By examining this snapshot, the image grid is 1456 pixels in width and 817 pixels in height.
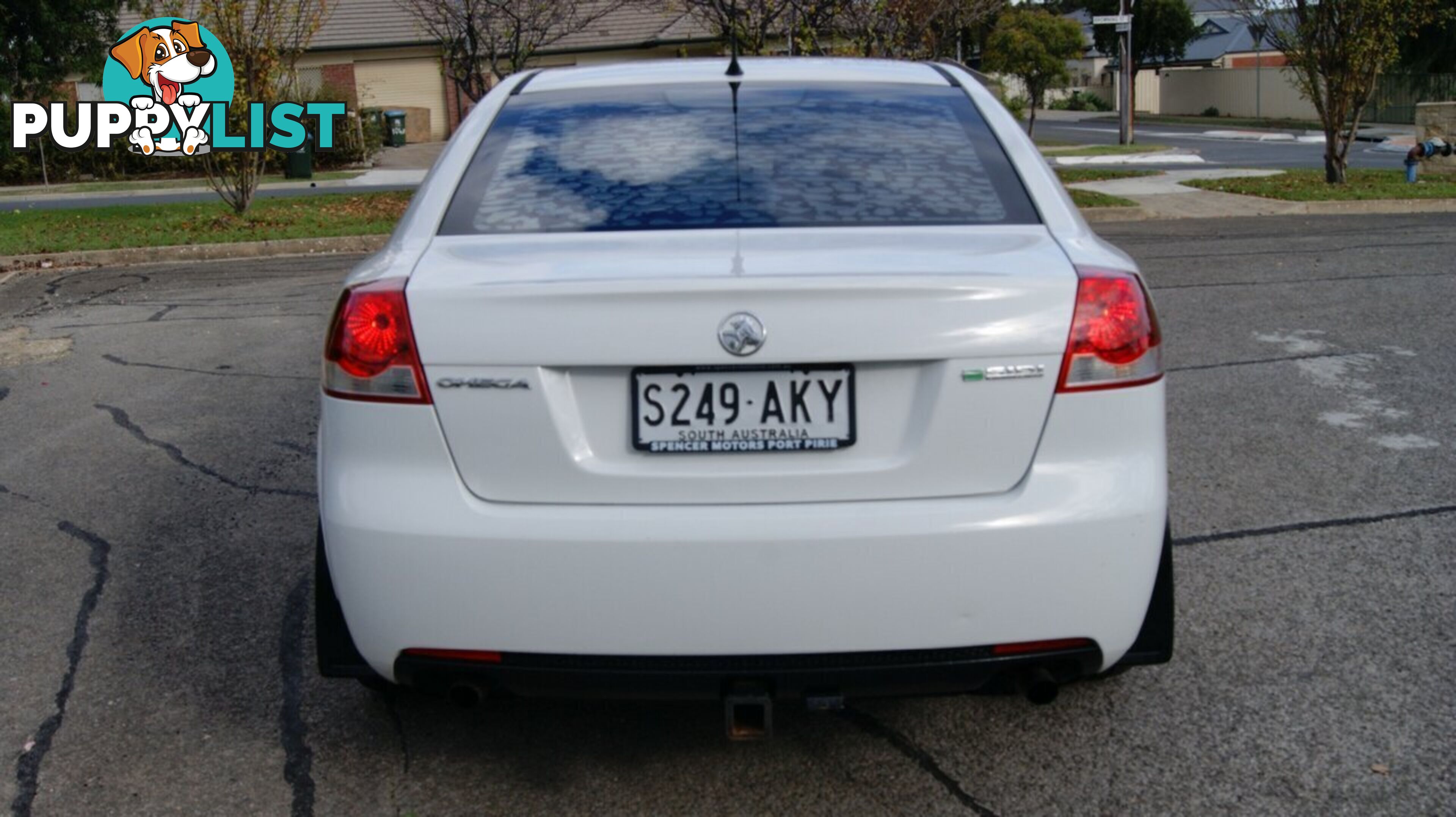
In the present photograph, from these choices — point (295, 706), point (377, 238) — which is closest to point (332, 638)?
point (295, 706)

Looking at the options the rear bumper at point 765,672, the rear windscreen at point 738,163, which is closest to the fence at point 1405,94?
the rear windscreen at point 738,163

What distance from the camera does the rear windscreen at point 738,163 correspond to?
3.33 meters

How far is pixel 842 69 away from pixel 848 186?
753 mm

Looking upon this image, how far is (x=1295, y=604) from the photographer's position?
438 cm

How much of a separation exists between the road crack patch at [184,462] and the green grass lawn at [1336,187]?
558 inches

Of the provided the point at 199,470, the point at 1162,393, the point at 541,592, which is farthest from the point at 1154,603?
the point at 199,470

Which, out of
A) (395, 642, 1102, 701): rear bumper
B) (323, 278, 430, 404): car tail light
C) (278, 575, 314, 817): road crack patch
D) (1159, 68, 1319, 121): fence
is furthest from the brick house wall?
(395, 642, 1102, 701): rear bumper

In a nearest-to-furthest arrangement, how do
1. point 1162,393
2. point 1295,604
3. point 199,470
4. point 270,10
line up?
point 1162,393, point 1295,604, point 199,470, point 270,10

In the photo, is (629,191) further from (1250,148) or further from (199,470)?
(1250,148)

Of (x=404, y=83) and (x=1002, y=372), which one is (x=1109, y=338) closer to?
(x=1002, y=372)

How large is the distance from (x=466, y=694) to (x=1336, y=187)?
1847cm

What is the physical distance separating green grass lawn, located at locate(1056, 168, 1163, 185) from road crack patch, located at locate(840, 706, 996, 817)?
17881 mm

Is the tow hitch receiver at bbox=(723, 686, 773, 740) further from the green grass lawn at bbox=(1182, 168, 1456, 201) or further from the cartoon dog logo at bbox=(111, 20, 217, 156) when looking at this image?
the cartoon dog logo at bbox=(111, 20, 217, 156)

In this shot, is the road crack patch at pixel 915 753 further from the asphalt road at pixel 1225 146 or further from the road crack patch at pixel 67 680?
the asphalt road at pixel 1225 146
